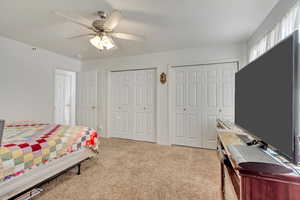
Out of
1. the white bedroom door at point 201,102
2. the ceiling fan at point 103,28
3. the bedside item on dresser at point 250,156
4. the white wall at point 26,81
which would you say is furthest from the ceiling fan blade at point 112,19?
the white wall at point 26,81

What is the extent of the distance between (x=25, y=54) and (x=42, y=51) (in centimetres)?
40

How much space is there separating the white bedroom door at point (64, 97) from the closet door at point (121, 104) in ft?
4.71

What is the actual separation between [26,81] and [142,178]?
3.33m

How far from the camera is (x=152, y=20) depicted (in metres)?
2.23

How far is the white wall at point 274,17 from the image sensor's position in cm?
161

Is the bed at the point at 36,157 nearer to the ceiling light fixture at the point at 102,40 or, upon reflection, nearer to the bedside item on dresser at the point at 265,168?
the ceiling light fixture at the point at 102,40

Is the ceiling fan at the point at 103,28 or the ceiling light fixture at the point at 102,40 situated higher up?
the ceiling fan at the point at 103,28

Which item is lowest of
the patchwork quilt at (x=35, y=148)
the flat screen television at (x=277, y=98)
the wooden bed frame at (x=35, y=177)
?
the wooden bed frame at (x=35, y=177)

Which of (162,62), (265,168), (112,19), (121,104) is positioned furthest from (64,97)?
(265,168)

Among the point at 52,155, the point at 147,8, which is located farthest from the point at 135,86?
the point at 52,155

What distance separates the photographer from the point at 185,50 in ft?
11.7

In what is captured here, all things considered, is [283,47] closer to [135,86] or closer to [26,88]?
[135,86]

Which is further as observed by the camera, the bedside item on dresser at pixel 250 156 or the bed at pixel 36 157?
the bed at pixel 36 157

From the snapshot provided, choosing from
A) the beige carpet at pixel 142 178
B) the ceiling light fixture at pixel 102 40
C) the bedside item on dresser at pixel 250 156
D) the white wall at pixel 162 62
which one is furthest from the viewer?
the white wall at pixel 162 62
